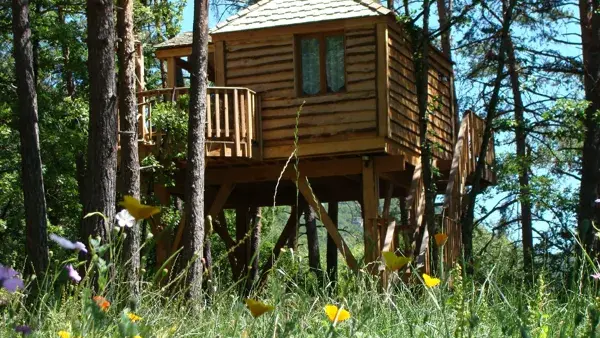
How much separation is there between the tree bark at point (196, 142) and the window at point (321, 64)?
3.28 meters

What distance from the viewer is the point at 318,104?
55.6 feet

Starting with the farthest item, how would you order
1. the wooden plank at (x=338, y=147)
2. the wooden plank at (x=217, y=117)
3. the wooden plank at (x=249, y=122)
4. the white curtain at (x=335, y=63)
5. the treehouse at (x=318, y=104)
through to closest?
the white curtain at (x=335, y=63), the treehouse at (x=318, y=104), the wooden plank at (x=338, y=147), the wooden plank at (x=249, y=122), the wooden plank at (x=217, y=117)

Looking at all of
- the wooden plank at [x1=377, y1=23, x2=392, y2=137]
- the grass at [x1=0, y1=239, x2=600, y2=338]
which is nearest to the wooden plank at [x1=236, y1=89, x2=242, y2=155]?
the wooden plank at [x1=377, y1=23, x2=392, y2=137]

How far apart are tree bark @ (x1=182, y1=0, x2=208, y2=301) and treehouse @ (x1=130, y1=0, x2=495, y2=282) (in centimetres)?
154

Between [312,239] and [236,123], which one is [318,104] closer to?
[236,123]

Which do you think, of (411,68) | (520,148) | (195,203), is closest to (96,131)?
(195,203)

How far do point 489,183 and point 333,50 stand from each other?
5726mm

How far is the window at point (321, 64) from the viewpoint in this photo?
17219mm

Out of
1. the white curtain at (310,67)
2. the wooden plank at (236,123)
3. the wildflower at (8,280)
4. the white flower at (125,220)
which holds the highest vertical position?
the white curtain at (310,67)

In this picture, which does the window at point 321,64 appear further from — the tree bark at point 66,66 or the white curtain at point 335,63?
the tree bark at point 66,66

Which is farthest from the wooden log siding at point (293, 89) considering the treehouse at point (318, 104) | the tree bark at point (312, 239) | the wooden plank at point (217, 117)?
the tree bark at point (312, 239)

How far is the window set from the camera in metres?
17.2

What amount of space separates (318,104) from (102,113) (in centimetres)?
595

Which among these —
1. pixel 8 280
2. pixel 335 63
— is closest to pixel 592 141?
pixel 335 63
